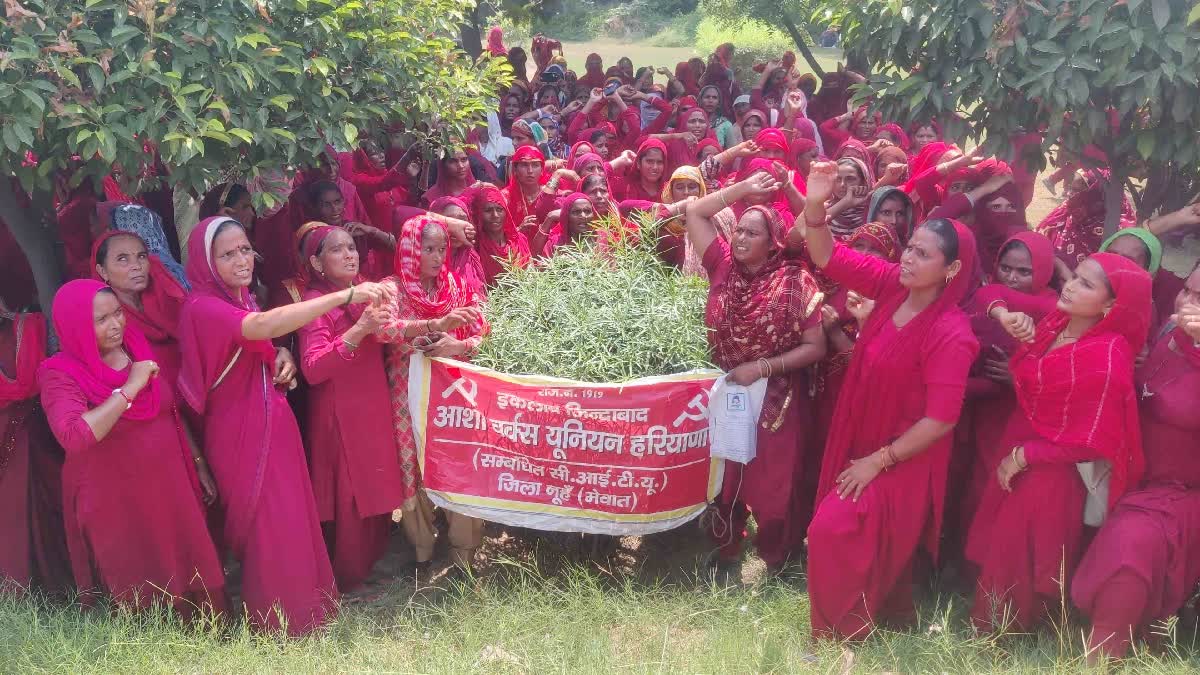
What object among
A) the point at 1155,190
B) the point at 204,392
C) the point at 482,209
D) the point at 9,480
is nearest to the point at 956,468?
the point at 1155,190

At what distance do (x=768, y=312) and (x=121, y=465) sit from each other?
8.74 feet

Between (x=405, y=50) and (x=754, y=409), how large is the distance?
7.91 ft

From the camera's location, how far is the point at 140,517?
3684 mm

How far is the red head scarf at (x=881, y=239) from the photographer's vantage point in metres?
4.25

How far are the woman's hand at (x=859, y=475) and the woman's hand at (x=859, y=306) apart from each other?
596mm

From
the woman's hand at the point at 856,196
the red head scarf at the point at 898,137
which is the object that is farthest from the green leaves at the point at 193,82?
the red head scarf at the point at 898,137

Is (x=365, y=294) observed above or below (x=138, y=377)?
above

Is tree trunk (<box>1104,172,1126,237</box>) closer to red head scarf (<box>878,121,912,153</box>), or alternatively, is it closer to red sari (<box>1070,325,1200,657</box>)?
red sari (<box>1070,325,1200,657</box>)

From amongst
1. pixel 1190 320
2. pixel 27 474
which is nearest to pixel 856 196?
pixel 1190 320

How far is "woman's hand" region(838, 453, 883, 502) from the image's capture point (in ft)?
11.9

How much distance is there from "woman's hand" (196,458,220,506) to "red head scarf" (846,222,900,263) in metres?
3.02

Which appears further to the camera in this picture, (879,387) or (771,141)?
(771,141)

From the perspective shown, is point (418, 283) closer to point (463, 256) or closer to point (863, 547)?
point (463, 256)

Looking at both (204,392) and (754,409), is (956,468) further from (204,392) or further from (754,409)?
(204,392)
